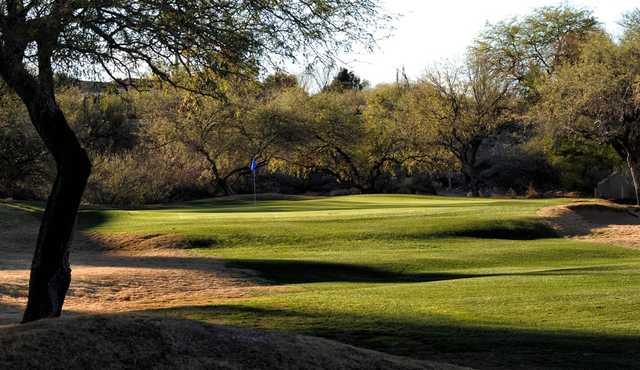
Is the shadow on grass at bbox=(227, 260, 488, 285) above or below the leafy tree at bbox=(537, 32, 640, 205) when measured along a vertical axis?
below

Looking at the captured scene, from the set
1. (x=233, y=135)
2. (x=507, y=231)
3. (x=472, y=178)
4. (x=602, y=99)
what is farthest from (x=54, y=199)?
(x=472, y=178)

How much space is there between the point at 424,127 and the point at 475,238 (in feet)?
103

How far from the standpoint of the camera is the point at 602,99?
43.1m

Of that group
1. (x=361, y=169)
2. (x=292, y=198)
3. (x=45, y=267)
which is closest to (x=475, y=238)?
(x=45, y=267)

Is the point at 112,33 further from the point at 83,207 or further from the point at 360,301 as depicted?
the point at 83,207

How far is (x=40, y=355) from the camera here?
6.56m

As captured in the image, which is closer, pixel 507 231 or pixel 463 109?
pixel 507 231

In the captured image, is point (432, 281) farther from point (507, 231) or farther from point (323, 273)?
point (507, 231)

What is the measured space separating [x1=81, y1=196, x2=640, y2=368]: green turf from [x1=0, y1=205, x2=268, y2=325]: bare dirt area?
0.91m

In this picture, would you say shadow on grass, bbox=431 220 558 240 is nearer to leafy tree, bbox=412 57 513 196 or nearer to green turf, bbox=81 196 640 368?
green turf, bbox=81 196 640 368

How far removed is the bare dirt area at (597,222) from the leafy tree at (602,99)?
6.64 metres

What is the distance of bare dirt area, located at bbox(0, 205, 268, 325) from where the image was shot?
16.8 m

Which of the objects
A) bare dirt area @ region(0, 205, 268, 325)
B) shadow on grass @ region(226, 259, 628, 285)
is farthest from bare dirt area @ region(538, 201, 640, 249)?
bare dirt area @ region(0, 205, 268, 325)

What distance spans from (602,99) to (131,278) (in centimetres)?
2973
